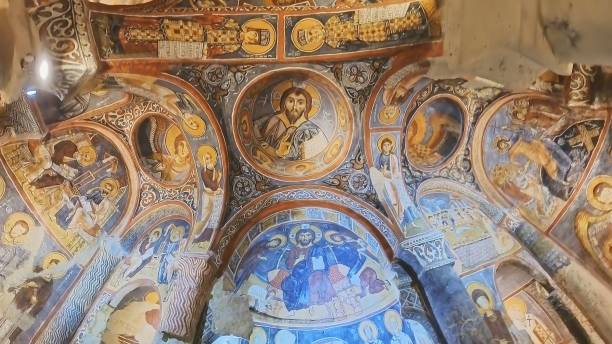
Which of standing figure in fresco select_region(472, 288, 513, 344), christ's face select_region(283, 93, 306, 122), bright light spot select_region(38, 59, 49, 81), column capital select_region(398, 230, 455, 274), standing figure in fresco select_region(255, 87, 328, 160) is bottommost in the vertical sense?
standing figure in fresco select_region(472, 288, 513, 344)

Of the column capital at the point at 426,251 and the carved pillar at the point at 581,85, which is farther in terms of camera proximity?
the column capital at the point at 426,251

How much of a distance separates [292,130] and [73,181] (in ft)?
12.3

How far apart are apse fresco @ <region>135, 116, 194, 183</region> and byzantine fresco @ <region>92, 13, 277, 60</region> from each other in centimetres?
160

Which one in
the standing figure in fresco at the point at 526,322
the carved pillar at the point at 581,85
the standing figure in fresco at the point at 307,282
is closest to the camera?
the carved pillar at the point at 581,85

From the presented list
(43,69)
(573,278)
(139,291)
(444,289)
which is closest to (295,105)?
(444,289)

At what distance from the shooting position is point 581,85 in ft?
25.3

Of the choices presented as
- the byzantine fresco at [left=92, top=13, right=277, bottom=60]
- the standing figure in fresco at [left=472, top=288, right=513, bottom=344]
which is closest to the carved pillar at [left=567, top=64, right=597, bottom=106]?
the standing figure in fresco at [left=472, top=288, right=513, bottom=344]

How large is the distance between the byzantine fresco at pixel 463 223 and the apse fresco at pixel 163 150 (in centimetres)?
399

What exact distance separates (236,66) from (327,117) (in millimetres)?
1777

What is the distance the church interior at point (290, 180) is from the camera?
8234mm

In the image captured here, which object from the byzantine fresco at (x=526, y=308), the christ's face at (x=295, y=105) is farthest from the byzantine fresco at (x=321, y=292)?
the christ's face at (x=295, y=105)

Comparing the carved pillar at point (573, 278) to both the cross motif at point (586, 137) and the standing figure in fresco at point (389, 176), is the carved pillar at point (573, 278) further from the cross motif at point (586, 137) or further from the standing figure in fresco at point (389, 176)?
the standing figure in fresco at point (389, 176)

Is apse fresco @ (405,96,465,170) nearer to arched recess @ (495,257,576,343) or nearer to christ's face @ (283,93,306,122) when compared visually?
christ's face @ (283,93,306,122)

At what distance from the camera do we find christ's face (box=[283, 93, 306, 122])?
9.68 metres
